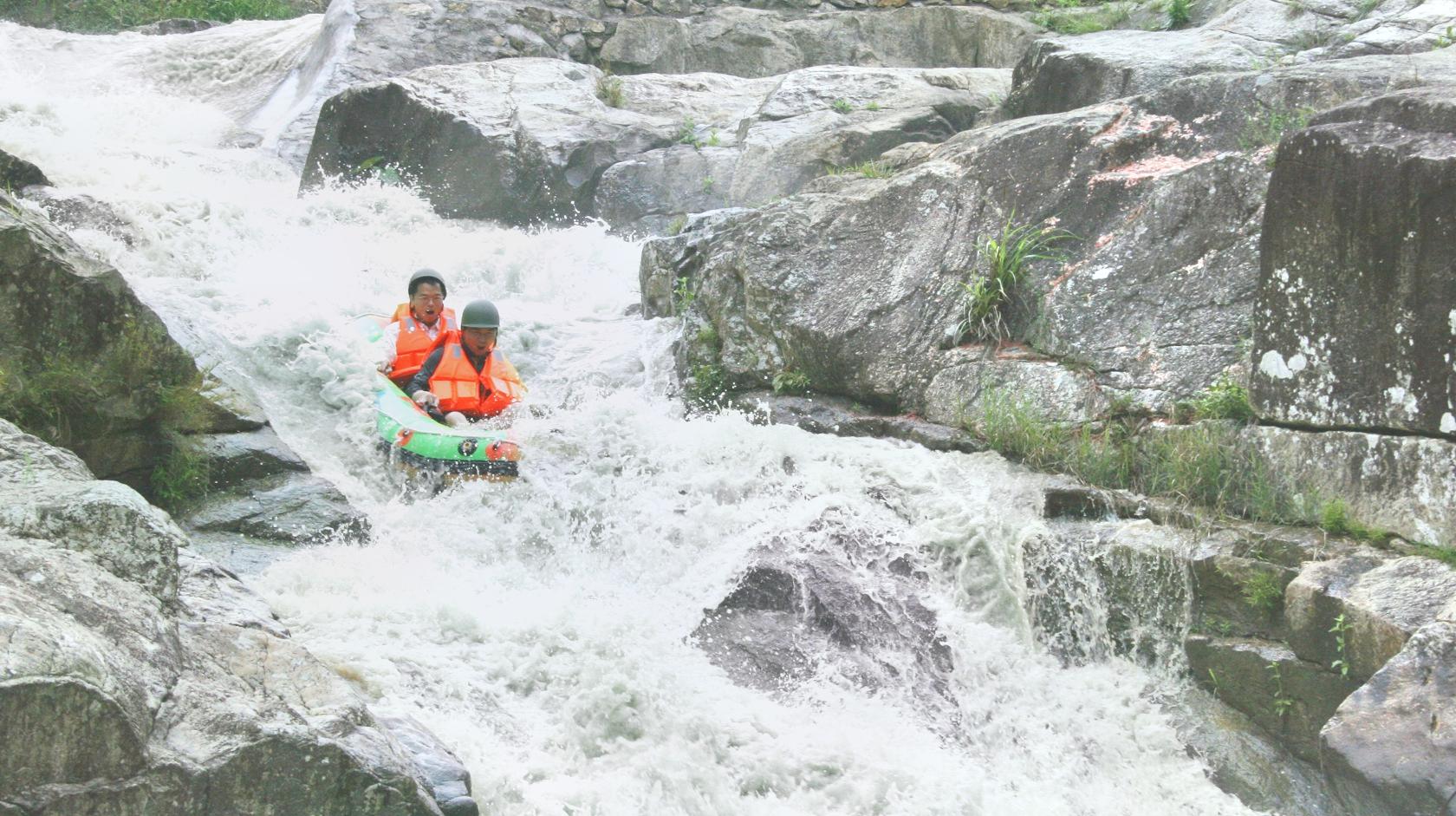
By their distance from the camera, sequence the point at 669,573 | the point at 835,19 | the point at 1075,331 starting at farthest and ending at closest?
1. the point at 835,19
2. the point at 1075,331
3. the point at 669,573

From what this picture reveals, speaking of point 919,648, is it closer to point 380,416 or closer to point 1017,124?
point 380,416

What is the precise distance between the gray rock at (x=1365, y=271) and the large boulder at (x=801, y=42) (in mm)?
10129

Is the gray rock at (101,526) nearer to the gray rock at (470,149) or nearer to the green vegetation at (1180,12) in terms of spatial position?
the gray rock at (470,149)

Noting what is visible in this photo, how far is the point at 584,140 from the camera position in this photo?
482 inches

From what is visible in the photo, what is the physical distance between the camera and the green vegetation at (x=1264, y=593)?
499 centimetres

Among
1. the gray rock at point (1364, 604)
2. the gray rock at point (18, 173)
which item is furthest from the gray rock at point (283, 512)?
the gray rock at point (18, 173)

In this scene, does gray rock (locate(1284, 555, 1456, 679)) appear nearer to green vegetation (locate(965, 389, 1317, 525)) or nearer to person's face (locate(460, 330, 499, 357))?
green vegetation (locate(965, 389, 1317, 525))

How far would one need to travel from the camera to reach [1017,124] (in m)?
8.23

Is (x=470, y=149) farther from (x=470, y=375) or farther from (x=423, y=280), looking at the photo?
(x=470, y=375)

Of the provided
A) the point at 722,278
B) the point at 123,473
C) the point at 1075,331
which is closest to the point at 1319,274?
the point at 1075,331

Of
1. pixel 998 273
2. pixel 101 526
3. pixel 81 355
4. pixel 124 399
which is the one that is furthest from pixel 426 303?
pixel 101 526

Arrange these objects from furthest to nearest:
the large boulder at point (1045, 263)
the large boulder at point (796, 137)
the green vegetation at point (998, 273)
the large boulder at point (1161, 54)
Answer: the large boulder at point (796, 137) → the large boulder at point (1161, 54) → the green vegetation at point (998, 273) → the large boulder at point (1045, 263)

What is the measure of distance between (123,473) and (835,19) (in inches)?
446

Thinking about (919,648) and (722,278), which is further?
(722,278)
